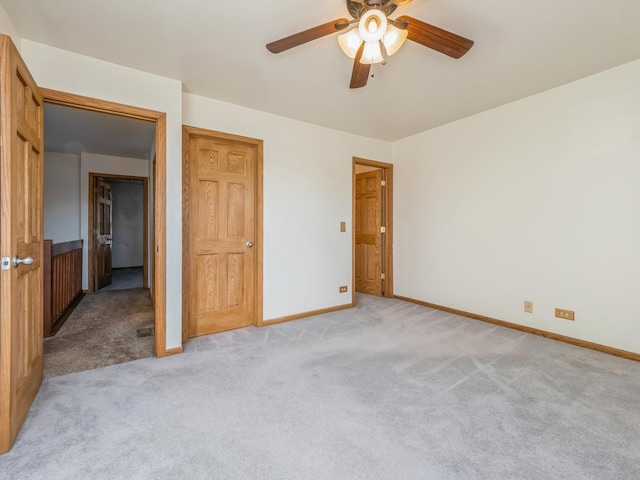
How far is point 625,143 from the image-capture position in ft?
8.41

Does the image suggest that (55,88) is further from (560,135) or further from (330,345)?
(560,135)

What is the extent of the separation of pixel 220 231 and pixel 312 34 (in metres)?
2.10

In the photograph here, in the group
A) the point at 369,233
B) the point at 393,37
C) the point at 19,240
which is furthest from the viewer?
the point at 369,233

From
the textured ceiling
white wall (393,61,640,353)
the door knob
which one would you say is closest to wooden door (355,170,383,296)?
white wall (393,61,640,353)

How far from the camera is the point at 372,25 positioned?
5.40 feet

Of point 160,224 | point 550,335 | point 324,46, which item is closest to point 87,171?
point 160,224

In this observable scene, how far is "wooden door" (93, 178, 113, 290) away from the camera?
5.31 m

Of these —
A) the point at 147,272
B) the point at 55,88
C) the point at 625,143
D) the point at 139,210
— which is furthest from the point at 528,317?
the point at 139,210

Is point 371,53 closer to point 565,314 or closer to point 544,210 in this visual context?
point 544,210

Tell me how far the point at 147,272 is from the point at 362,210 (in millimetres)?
3923

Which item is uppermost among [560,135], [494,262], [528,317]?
[560,135]

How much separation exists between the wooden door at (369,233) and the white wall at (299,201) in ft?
2.71

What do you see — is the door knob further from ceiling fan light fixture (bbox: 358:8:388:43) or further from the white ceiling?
ceiling fan light fixture (bbox: 358:8:388:43)

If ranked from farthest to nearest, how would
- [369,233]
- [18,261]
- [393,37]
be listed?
[369,233] < [393,37] < [18,261]
